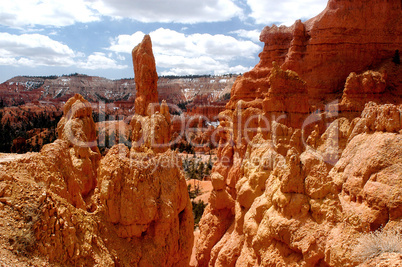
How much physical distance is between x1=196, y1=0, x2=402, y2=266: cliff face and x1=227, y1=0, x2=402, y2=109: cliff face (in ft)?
0.20

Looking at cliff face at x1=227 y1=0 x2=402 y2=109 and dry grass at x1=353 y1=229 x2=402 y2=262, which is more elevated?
cliff face at x1=227 y1=0 x2=402 y2=109

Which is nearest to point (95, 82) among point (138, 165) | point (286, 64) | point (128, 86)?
point (128, 86)

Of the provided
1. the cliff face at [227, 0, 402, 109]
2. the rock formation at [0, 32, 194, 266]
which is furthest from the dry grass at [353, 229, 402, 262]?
the cliff face at [227, 0, 402, 109]

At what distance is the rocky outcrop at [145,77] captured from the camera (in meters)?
15.8

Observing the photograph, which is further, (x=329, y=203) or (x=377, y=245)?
(x=329, y=203)

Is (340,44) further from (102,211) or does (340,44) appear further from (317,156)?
(102,211)

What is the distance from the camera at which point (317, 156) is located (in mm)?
5691

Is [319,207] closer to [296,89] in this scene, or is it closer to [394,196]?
[394,196]

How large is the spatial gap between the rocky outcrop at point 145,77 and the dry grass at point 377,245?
1325 cm

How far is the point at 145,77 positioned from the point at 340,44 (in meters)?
12.9

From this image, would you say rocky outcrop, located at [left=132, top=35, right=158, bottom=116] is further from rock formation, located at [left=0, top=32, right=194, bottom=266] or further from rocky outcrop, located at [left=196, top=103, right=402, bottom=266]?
rocky outcrop, located at [left=196, top=103, right=402, bottom=266]

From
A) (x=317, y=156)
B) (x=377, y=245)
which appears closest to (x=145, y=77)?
(x=317, y=156)

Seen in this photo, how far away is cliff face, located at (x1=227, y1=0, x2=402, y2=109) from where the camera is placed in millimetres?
18672

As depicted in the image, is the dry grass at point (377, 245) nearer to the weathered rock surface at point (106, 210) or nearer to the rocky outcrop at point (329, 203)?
the rocky outcrop at point (329, 203)
